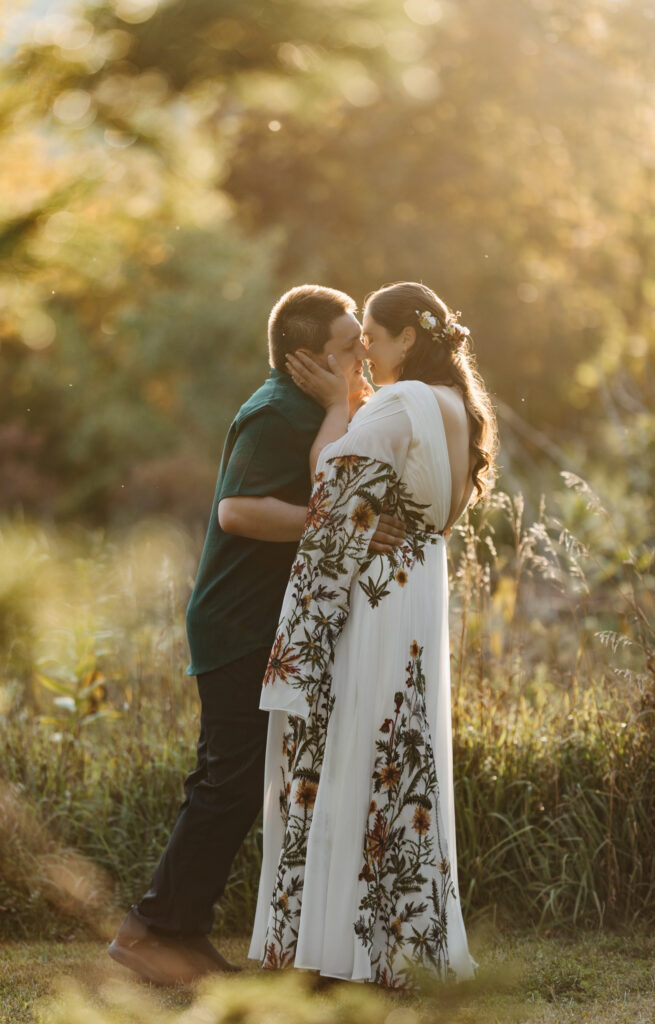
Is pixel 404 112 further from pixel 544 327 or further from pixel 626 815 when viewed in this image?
pixel 626 815

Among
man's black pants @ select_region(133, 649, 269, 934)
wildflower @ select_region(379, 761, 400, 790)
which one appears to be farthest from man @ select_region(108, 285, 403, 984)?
wildflower @ select_region(379, 761, 400, 790)

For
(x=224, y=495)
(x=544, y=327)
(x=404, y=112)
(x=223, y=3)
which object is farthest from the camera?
(x=404, y=112)

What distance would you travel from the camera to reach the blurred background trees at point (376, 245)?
471 inches

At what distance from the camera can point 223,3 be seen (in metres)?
7.33

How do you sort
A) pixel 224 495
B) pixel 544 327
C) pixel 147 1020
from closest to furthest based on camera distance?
pixel 147 1020, pixel 224 495, pixel 544 327

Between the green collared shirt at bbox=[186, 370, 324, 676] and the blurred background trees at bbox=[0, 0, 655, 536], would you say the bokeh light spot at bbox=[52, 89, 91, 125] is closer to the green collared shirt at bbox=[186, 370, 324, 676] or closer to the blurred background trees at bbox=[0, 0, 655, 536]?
the blurred background trees at bbox=[0, 0, 655, 536]

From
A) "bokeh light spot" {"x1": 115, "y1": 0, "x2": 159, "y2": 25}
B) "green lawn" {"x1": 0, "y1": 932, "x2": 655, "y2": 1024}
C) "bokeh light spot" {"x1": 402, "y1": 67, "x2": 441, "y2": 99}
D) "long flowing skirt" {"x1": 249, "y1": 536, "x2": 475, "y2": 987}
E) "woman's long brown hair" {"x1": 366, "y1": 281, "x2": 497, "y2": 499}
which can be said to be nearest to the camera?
"green lawn" {"x1": 0, "y1": 932, "x2": 655, "y2": 1024}

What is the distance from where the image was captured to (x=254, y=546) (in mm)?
3086

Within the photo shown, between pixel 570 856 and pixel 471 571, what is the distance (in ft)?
3.44

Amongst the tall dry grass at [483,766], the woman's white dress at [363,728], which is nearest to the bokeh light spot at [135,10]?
the tall dry grass at [483,766]

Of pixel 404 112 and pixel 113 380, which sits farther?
pixel 404 112

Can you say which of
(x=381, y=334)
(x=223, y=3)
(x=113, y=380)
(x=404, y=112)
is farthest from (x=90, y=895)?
(x=404, y=112)

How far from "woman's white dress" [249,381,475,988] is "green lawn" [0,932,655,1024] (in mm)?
161

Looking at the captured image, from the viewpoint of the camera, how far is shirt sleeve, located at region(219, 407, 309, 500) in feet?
9.83
